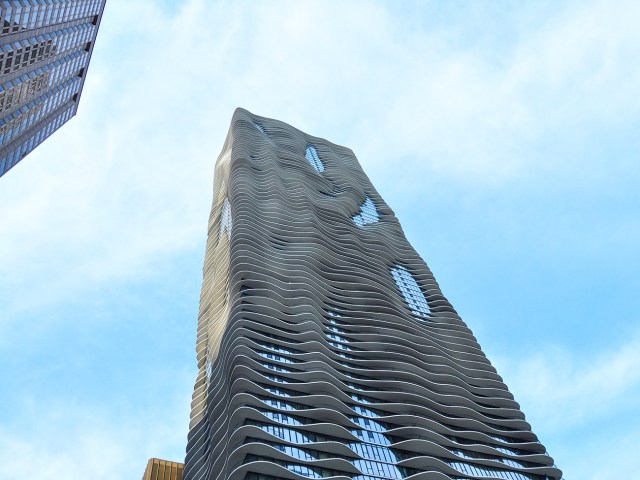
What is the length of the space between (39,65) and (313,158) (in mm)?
73878

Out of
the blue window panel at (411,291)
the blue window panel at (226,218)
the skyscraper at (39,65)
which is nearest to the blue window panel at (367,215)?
the blue window panel at (411,291)

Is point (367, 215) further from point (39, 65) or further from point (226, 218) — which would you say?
point (39, 65)

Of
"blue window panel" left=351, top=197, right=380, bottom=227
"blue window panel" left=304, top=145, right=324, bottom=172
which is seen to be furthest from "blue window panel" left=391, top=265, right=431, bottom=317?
"blue window panel" left=304, top=145, right=324, bottom=172

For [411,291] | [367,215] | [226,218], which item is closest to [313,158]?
[367,215]

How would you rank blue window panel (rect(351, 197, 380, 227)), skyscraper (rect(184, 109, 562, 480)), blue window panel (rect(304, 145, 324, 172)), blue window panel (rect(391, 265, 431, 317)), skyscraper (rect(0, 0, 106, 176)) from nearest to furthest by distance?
skyscraper (rect(184, 109, 562, 480)), skyscraper (rect(0, 0, 106, 176)), blue window panel (rect(391, 265, 431, 317)), blue window panel (rect(351, 197, 380, 227)), blue window panel (rect(304, 145, 324, 172))

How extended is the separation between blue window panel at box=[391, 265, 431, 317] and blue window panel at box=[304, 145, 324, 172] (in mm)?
42227

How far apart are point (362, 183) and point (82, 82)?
66.6m

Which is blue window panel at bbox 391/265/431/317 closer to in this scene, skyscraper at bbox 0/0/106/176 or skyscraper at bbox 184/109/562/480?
skyscraper at bbox 184/109/562/480

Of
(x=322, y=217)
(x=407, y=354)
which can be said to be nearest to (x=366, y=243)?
(x=322, y=217)

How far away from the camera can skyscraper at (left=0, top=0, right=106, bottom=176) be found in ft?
320

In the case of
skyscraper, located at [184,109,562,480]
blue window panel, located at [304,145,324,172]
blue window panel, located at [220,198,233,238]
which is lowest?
skyscraper, located at [184,109,562,480]

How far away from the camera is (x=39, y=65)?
370 ft

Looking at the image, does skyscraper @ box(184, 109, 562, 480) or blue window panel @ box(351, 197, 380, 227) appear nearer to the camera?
skyscraper @ box(184, 109, 562, 480)

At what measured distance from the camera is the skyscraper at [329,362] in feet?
269
